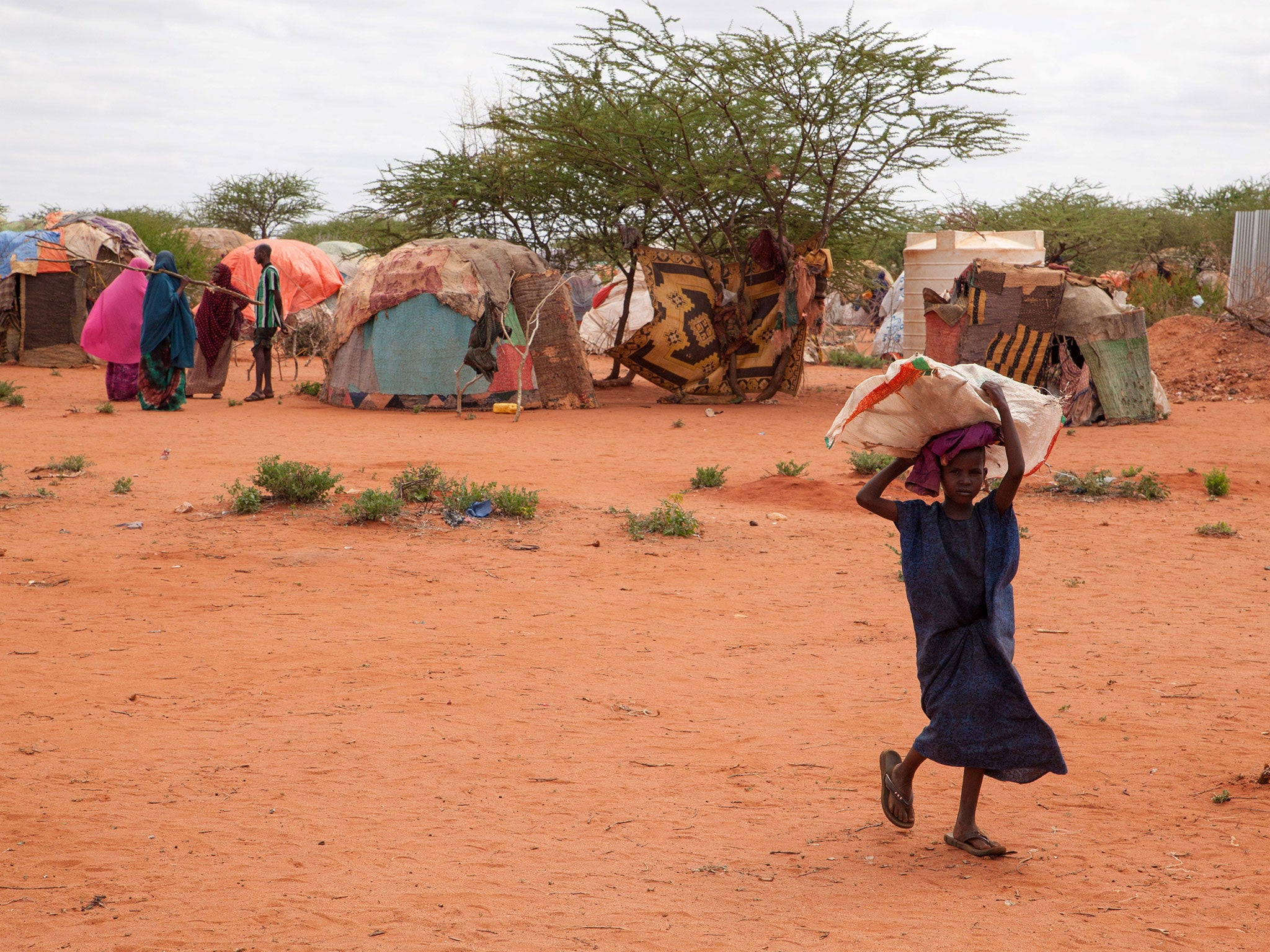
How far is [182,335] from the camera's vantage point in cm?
1377

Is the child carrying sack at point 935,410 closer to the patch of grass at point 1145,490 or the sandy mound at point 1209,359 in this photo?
the patch of grass at point 1145,490

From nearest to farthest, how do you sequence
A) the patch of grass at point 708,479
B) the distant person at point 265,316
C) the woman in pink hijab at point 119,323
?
1. the patch of grass at point 708,479
2. the woman in pink hijab at point 119,323
3. the distant person at point 265,316

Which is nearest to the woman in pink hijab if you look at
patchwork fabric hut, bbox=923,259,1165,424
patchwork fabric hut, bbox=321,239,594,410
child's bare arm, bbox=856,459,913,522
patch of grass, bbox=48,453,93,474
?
patchwork fabric hut, bbox=321,239,594,410

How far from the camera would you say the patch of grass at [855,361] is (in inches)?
907

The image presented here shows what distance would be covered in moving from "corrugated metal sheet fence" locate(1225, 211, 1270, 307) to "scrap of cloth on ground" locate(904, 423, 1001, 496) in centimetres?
1864

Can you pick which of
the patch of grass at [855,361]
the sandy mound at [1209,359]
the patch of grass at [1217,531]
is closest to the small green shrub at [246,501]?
the patch of grass at [1217,531]

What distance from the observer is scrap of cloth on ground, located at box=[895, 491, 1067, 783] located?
3.01 metres

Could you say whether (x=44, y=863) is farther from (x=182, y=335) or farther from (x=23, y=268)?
(x=23, y=268)

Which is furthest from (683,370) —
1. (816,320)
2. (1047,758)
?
(1047,758)

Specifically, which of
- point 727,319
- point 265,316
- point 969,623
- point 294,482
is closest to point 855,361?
point 727,319

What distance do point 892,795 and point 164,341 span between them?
12750 mm

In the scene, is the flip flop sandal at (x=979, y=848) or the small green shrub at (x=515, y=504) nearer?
the flip flop sandal at (x=979, y=848)

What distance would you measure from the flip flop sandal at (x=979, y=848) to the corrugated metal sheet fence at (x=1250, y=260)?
18.9m

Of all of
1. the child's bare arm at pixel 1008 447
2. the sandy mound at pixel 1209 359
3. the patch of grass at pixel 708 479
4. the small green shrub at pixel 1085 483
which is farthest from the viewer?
the sandy mound at pixel 1209 359
